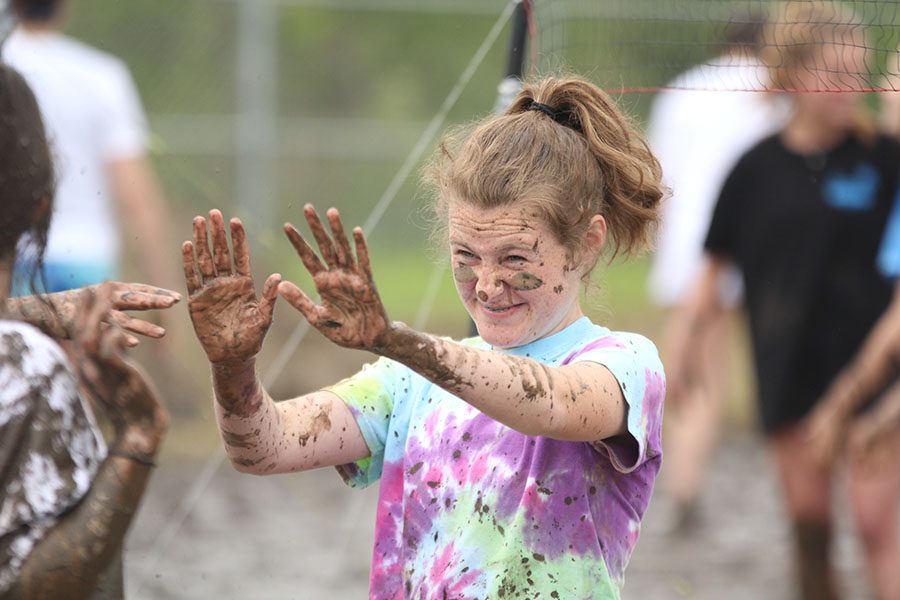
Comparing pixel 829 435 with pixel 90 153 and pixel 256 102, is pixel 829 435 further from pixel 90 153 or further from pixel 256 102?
pixel 256 102

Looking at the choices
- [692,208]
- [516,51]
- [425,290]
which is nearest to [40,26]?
[516,51]

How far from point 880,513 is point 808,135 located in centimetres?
145

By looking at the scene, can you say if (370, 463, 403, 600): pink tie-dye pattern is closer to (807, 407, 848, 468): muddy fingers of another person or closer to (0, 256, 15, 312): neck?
(0, 256, 15, 312): neck

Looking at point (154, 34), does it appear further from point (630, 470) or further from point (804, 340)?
point (630, 470)

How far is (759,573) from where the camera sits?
6.53 m

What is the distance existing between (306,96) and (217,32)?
5.43ft

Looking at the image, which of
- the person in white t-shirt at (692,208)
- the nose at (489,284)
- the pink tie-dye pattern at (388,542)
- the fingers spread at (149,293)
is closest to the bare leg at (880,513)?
the person in white t-shirt at (692,208)

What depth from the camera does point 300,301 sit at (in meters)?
2.24

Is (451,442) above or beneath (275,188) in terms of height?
above

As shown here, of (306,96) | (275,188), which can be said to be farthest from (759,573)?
(306,96)

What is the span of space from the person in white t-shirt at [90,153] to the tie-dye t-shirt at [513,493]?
272 cm

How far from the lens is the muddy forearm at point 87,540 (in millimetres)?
2395

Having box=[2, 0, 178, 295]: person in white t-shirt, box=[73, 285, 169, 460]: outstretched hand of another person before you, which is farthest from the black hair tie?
box=[2, 0, 178, 295]: person in white t-shirt

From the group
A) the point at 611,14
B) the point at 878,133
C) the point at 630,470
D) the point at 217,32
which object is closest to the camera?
the point at 630,470
